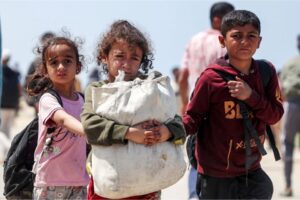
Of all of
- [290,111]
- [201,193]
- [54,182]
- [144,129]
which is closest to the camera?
[144,129]

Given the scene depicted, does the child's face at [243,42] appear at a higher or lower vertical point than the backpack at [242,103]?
higher

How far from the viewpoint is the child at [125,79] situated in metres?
4.77

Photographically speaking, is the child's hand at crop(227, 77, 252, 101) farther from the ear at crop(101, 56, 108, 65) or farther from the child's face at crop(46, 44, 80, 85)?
the child's face at crop(46, 44, 80, 85)

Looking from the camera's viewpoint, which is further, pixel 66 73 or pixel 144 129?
pixel 66 73

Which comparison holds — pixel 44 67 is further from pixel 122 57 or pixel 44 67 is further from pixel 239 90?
pixel 239 90

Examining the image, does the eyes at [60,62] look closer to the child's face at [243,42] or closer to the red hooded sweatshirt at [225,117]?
the red hooded sweatshirt at [225,117]

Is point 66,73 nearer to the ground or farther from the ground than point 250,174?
farther from the ground

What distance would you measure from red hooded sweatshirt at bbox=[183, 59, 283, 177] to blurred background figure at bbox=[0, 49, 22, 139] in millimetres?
8891

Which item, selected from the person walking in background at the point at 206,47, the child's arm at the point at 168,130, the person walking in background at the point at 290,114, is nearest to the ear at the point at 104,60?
the child's arm at the point at 168,130

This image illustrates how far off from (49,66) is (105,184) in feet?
3.72

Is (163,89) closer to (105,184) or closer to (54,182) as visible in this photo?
(105,184)

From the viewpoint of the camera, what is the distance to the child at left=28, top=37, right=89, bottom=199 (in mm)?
5543

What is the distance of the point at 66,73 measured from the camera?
5.60m

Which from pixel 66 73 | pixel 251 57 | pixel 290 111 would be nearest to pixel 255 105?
pixel 251 57
